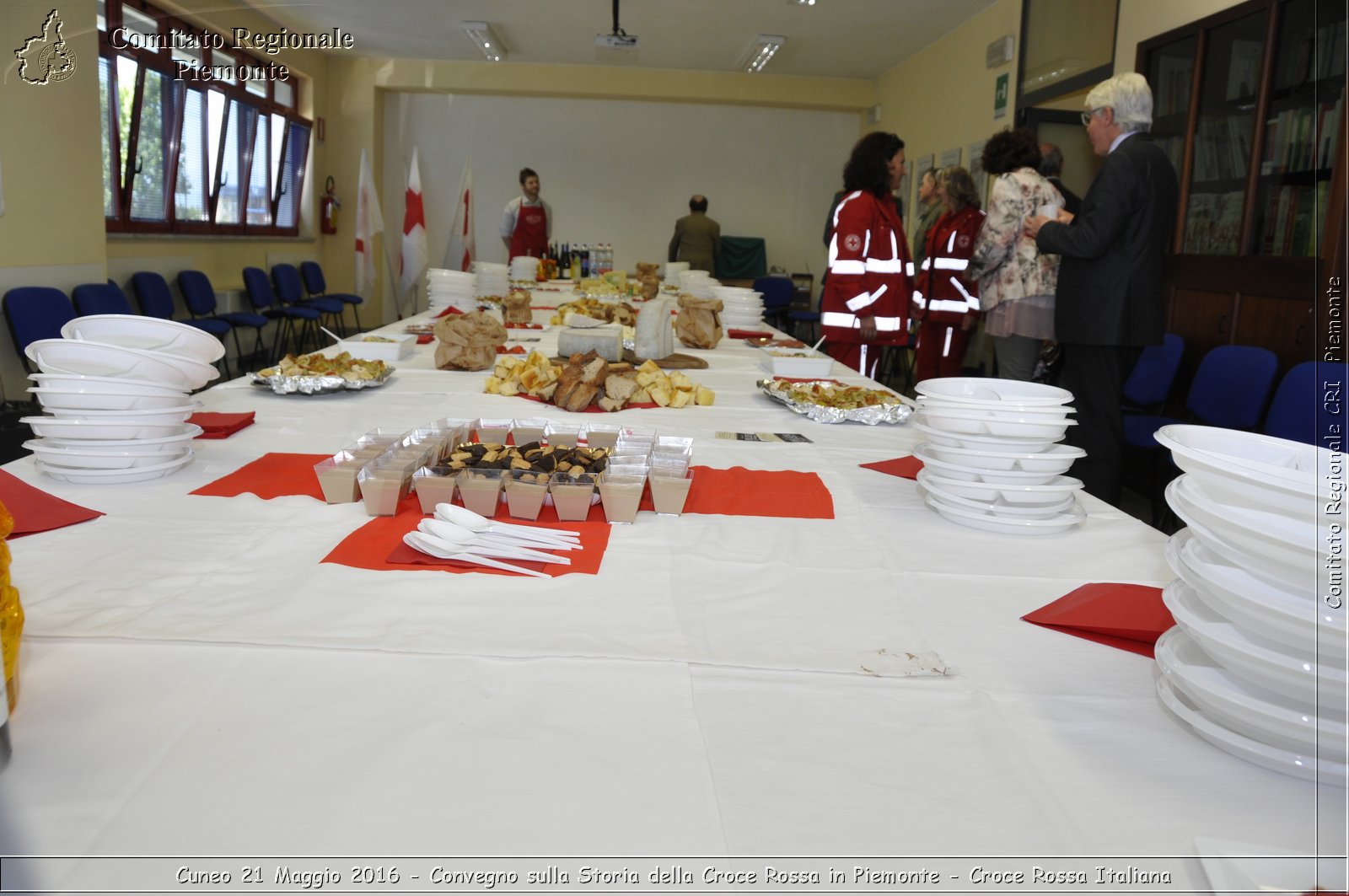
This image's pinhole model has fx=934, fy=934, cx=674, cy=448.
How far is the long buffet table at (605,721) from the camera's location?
670 mm

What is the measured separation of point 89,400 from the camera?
1.45 metres

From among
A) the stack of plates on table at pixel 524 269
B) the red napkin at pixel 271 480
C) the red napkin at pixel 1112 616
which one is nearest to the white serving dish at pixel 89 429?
the red napkin at pixel 271 480

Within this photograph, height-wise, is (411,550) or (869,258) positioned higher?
(869,258)

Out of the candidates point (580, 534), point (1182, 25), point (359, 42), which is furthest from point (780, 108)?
point (580, 534)

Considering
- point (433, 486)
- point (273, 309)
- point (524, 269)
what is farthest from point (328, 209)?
point (433, 486)

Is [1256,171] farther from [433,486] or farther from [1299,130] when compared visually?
[433,486]

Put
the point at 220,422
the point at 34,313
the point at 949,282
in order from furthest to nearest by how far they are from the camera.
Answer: the point at 949,282 < the point at 34,313 < the point at 220,422

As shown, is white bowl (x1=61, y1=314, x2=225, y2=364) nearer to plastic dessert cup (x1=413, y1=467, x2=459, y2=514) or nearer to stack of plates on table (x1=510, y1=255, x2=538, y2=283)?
plastic dessert cup (x1=413, y1=467, x2=459, y2=514)

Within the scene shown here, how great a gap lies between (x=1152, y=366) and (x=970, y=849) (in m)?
4.07

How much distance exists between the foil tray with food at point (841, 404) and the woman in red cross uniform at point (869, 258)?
1.56m

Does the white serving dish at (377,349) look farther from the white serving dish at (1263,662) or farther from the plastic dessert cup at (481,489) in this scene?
the white serving dish at (1263,662)

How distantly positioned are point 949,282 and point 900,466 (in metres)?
3.53

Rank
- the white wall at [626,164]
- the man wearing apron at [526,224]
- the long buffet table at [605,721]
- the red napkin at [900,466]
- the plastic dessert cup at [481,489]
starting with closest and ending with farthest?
the long buffet table at [605,721]
the plastic dessert cup at [481,489]
the red napkin at [900,466]
the man wearing apron at [526,224]
the white wall at [626,164]

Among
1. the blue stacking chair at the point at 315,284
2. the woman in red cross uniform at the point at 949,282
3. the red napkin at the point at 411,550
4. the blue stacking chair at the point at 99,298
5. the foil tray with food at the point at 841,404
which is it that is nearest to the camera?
the red napkin at the point at 411,550
